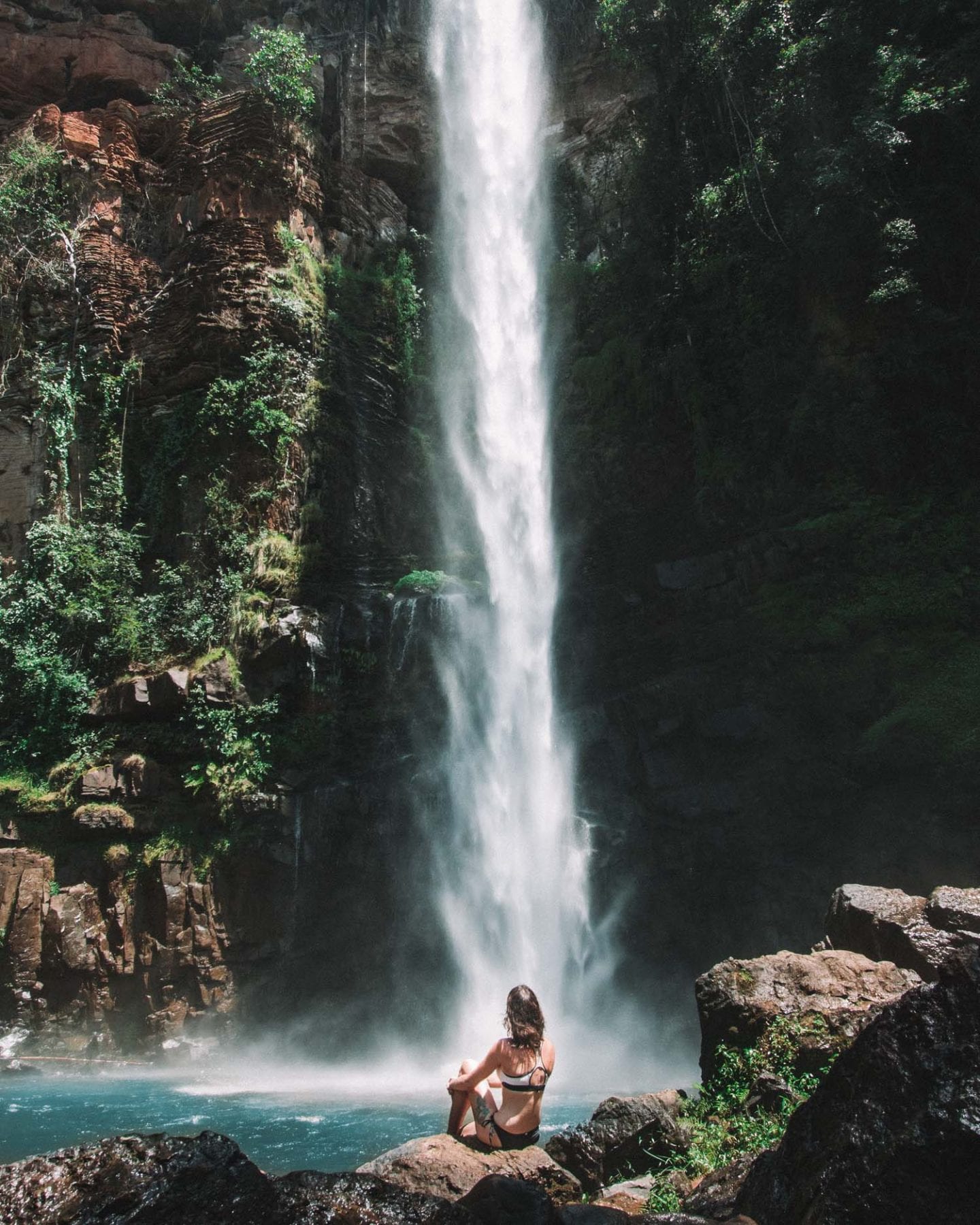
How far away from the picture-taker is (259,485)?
13914 mm

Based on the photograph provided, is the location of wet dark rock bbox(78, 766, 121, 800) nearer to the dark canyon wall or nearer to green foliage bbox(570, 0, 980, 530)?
the dark canyon wall

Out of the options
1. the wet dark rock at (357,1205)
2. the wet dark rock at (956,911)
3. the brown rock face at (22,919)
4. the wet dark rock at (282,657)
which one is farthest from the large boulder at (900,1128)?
the wet dark rock at (282,657)

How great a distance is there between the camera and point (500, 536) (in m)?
15.3

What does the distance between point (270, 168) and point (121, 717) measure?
11.0m

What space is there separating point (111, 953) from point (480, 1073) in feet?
26.3

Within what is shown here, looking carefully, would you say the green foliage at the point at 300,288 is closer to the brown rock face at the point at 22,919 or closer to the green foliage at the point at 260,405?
the green foliage at the point at 260,405

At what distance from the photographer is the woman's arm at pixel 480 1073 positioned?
4391 millimetres

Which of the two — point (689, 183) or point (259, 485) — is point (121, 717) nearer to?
point (259, 485)

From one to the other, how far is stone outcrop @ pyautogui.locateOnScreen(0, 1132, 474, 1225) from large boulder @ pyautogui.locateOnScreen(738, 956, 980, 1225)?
41.1 inches

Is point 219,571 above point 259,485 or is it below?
below

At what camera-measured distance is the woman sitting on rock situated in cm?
428

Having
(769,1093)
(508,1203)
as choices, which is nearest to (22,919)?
(769,1093)

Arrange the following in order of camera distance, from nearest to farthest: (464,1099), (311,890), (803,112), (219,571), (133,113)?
(464,1099)
(311,890)
(219,571)
(803,112)
(133,113)

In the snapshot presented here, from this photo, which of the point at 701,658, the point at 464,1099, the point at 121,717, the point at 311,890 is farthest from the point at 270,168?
the point at 464,1099
